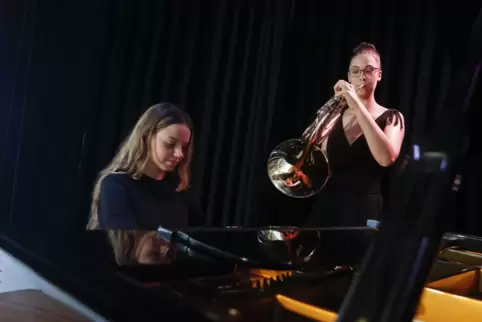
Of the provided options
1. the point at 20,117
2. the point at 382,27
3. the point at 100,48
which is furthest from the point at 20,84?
the point at 382,27

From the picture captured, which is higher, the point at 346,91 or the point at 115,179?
the point at 346,91

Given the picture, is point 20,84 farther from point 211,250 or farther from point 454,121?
point 454,121

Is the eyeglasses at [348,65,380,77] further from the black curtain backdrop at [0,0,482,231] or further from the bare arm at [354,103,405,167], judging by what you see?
the bare arm at [354,103,405,167]

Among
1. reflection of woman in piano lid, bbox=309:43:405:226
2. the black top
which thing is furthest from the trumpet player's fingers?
the black top

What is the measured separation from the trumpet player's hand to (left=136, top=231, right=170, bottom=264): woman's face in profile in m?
1.22

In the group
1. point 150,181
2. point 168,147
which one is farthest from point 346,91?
point 150,181

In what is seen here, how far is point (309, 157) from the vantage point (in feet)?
7.29

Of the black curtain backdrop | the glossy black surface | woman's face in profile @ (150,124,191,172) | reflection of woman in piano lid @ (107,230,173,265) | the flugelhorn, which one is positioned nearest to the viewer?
the glossy black surface

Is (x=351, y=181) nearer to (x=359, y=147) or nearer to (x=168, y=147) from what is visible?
(x=359, y=147)

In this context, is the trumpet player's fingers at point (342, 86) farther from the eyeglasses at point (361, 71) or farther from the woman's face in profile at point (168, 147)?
the woman's face in profile at point (168, 147)

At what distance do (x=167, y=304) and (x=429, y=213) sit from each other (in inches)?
12.9

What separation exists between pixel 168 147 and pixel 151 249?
3.74 ft

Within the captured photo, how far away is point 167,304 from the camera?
0.60m

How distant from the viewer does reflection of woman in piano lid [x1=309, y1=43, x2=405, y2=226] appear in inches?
82.1
